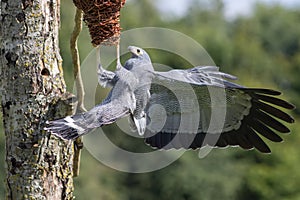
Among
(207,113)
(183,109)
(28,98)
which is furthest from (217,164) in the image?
(28,98)

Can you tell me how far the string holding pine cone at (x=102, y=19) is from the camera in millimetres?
5062

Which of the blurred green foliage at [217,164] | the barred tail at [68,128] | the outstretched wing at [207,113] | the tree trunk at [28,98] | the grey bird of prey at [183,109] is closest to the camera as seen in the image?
the barred tail at [68,128]

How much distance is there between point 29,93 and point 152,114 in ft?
Answer: 4.18

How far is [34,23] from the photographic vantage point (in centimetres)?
502

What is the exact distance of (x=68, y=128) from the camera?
4.73 meters

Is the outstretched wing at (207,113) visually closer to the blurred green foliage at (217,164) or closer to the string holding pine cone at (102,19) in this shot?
the string holding pine cone at (102,19)

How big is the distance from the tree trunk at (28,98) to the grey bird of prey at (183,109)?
0.27 meters

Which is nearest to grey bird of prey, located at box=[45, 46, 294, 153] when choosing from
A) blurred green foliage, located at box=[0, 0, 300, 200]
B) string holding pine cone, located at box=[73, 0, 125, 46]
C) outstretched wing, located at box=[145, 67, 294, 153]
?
outstretched wing, located at box=[145, 67, 294, 153]

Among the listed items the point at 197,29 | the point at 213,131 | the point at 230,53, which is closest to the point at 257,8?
the point at 197,29

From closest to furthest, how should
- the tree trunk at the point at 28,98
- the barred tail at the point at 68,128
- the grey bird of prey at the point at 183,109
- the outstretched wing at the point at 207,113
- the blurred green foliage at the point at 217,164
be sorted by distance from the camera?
the barred tail at the point at 68,128 → the tree trunk at the point at 28,98 → the grey bird of prey at the point at 183,109 → the outstretched wing at the point at 207,113 → the blurred green foliage at the point at 217,164

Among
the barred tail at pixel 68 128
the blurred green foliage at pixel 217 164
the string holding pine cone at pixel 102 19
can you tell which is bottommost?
the blurred green foliage at pixel 217 164

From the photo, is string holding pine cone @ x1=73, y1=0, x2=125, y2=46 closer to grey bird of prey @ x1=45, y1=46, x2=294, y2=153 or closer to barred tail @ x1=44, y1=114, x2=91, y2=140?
grey bird of prey @ x1=45, y1=46, x2=294, y2=153

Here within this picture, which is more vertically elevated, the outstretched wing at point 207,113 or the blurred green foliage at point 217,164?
the outstretched wing at point 207,113

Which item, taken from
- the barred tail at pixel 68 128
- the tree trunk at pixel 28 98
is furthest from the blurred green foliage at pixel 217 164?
the barred tail at pixel 68 128
